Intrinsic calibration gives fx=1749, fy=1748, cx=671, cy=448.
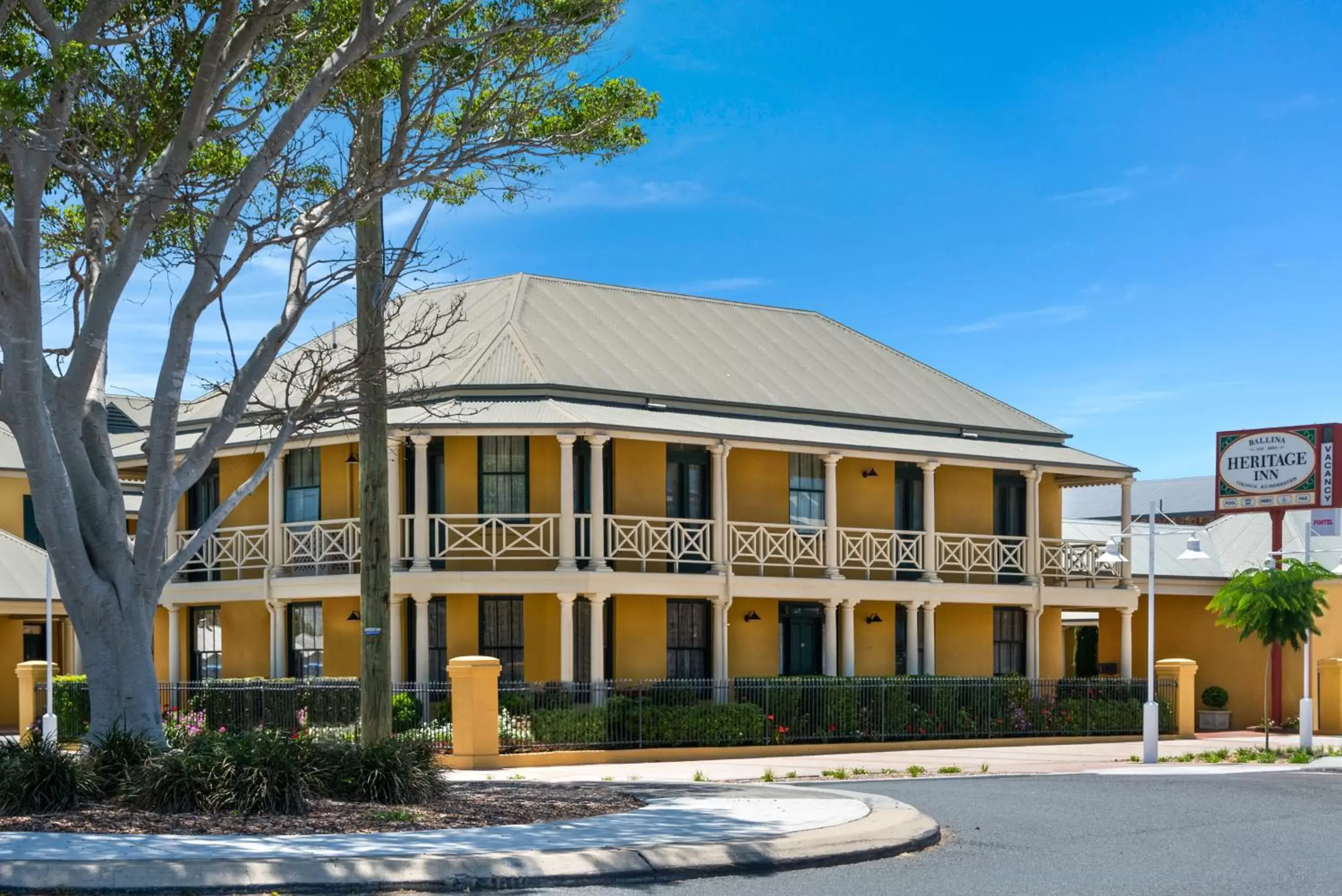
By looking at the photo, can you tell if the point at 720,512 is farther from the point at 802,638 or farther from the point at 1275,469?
the point at 1275,469

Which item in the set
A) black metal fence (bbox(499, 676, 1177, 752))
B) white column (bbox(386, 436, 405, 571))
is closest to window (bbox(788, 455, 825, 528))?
black metal fence (bbox(499, 676, 1177, 752))

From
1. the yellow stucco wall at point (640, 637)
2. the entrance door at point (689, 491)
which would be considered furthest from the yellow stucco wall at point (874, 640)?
the yellow stucco wall at point (640, 637)

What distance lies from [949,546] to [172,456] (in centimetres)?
2070

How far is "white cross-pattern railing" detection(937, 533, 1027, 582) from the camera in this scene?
34.1 metres

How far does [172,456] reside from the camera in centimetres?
1627

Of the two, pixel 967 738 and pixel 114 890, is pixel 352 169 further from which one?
pixel 967 738

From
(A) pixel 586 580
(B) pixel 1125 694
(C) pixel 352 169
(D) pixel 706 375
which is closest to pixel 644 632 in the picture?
(A) pixel 586 580

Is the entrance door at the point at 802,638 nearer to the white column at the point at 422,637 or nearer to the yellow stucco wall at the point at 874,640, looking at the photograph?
the yellow stucco wall at the point at 874,640

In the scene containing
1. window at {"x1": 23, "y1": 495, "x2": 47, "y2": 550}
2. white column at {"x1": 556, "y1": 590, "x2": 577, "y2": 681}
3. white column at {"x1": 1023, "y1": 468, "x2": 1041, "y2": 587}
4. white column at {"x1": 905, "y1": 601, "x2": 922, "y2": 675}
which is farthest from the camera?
window at {"x1": 23, "y1": 495, "x2": 47, "y2": 550}

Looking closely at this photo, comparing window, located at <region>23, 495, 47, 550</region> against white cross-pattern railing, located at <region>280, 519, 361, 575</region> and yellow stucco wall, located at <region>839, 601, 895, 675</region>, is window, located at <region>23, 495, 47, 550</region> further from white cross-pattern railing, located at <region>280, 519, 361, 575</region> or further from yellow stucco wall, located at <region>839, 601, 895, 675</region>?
yellow stucco wall, located at <region>839, 601, 895, 675</region>

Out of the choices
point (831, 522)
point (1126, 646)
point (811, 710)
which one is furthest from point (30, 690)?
point (1126, 646)

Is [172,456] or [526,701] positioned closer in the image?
[172,456]

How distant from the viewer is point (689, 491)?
32500 mm

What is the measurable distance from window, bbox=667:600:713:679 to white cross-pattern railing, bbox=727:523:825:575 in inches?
50.6
